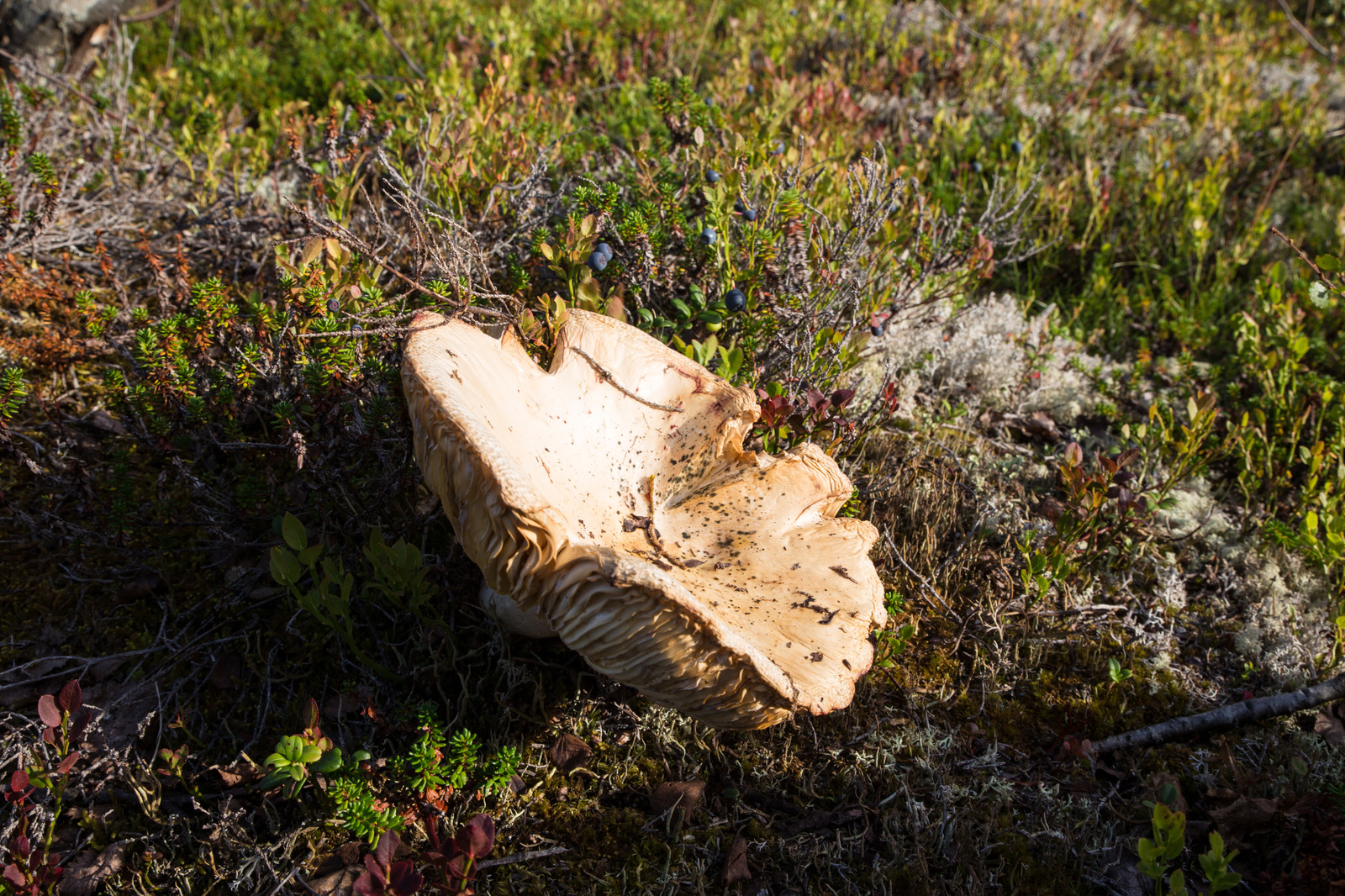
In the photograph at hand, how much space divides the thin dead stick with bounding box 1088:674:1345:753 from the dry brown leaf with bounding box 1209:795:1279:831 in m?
0.33

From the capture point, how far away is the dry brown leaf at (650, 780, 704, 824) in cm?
267

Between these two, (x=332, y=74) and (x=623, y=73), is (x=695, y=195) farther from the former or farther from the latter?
(x=332, y=74)

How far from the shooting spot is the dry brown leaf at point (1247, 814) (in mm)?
2666

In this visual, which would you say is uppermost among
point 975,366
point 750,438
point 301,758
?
point 750,438

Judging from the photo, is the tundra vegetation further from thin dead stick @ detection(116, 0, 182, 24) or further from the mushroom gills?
thin dead stick @ detection(116, 0, 182, 24)

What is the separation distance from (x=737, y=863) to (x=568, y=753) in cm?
70

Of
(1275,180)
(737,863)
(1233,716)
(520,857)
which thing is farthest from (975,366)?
(520,857)

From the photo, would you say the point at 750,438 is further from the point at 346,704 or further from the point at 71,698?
the point at 71,698

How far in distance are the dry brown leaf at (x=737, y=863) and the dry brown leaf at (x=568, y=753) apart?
1.98 ft

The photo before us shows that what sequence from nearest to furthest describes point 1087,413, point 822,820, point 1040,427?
point 822,820 → point 1040,427 → point 1087,413

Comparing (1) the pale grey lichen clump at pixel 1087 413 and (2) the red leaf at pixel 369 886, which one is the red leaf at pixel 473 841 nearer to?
(2) the red leaf at pixel 369 886

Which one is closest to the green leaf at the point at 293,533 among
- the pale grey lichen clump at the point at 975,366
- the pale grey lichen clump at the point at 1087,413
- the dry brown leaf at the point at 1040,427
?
the pale grey lichen clump at the point at 1087,413

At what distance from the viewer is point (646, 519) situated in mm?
2789

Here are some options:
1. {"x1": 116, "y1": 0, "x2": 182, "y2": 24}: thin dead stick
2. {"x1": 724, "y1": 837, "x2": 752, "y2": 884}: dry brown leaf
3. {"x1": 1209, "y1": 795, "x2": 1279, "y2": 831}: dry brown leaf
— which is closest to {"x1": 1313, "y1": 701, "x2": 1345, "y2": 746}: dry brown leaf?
{"x1": 1209, "y1": 795, "x2": 1279, "y2": 831}: dry brown leaf
